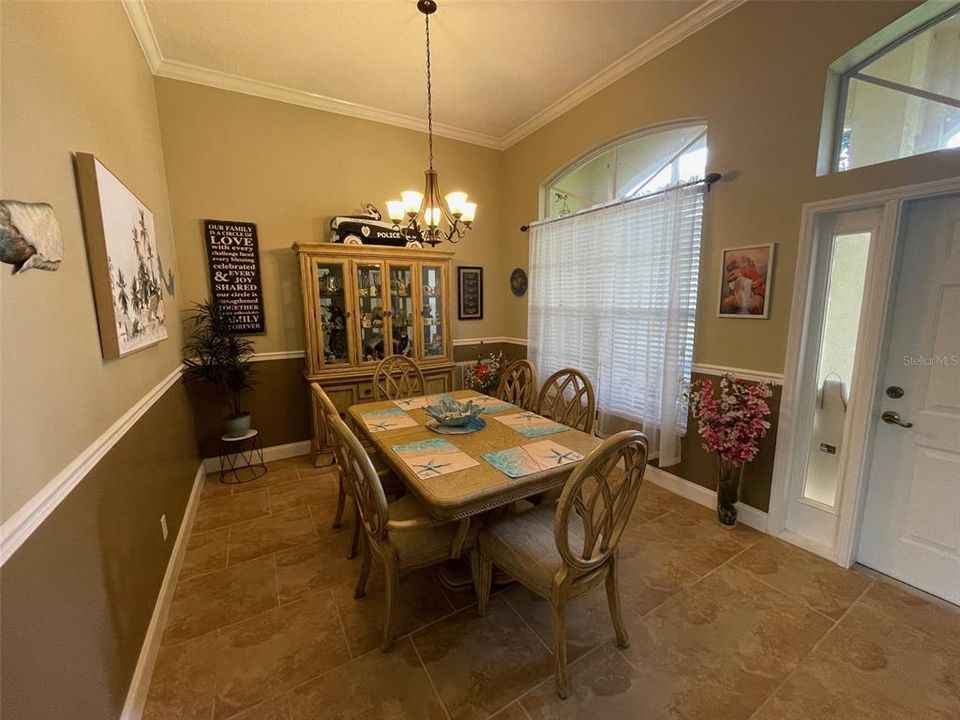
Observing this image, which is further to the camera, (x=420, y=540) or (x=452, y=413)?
(x=452, y=413)

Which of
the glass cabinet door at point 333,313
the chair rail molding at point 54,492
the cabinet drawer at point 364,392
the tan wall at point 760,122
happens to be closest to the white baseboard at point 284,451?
the cabinet drawer at point 364,392

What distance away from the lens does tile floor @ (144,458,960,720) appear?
4.43 ft

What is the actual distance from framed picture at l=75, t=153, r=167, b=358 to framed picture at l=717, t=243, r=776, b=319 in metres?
3.09

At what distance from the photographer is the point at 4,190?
89 centimetres

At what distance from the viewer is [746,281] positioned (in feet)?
7.47

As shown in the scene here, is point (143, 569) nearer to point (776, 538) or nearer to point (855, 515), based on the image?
point (776, 538)

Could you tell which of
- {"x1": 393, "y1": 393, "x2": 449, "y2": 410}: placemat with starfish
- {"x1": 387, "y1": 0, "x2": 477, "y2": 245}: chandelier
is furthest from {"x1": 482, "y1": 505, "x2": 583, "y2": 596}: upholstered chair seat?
{"x1": 387, "y1": 0, "x2": 477, "y2": 245}: chandelier

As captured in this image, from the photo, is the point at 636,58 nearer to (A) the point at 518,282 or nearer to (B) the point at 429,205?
(B) the point at 429,205

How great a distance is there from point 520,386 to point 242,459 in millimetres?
2533

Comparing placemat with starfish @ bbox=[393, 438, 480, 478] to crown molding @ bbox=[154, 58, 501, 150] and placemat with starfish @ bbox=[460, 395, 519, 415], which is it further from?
crown molding @ bbox=[154, 58, 501, 150]

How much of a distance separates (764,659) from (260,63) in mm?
4529

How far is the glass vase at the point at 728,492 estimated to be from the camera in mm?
2352

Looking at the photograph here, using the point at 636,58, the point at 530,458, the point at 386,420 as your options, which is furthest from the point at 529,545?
the point at 636,58

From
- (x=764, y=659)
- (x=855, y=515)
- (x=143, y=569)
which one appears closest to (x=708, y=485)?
(x=855, y=515)
